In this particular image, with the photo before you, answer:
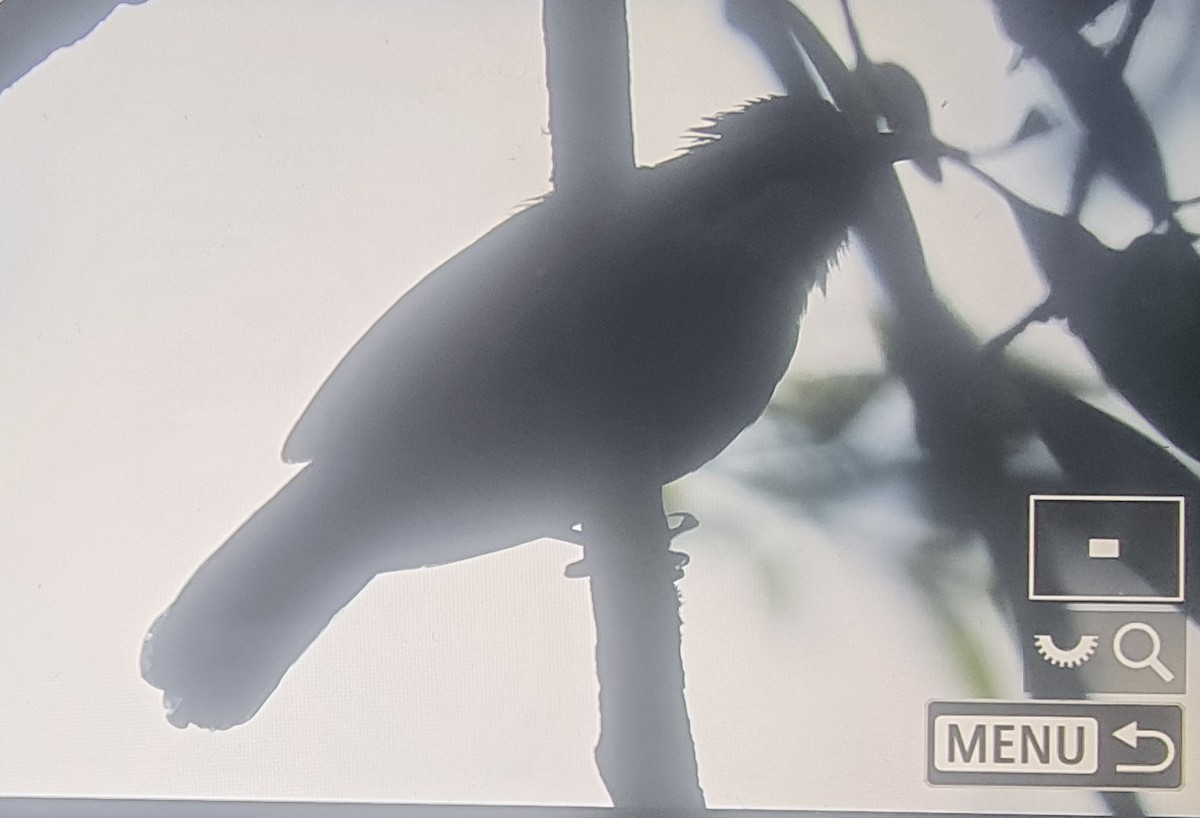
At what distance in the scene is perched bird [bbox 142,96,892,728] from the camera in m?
0.72

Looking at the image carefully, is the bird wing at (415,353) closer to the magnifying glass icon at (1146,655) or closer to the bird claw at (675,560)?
the bird claw at (675,560)

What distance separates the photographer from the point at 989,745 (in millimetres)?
722

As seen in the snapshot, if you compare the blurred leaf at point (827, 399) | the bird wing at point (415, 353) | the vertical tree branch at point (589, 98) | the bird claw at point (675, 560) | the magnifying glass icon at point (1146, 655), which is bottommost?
the magnifying glass icon at point (1146, 655)

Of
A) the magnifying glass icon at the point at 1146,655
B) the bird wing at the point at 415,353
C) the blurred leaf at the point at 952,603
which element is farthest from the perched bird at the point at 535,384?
the magnifying glass icon at the point at 1146,655

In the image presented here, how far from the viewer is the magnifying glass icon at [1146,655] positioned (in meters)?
0.72

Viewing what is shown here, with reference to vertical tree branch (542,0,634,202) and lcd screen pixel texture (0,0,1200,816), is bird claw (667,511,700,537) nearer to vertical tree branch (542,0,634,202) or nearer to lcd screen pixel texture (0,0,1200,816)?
lcd screen pixel texture (0,0,1200,816)

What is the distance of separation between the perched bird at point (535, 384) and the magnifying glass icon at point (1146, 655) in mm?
254

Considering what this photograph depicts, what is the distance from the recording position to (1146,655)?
72 centimetres

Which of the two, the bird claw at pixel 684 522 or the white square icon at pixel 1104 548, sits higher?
the bird claw at pixel 684 522

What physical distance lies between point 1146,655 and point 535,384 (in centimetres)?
40

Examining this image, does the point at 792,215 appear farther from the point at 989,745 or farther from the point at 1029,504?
the point at 989,745

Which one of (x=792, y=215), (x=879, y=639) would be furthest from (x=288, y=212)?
(x=879, y=639)

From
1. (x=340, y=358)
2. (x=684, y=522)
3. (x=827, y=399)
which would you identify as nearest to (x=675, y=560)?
(x=684, y=522)

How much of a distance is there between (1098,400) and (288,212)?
50 centimetres
